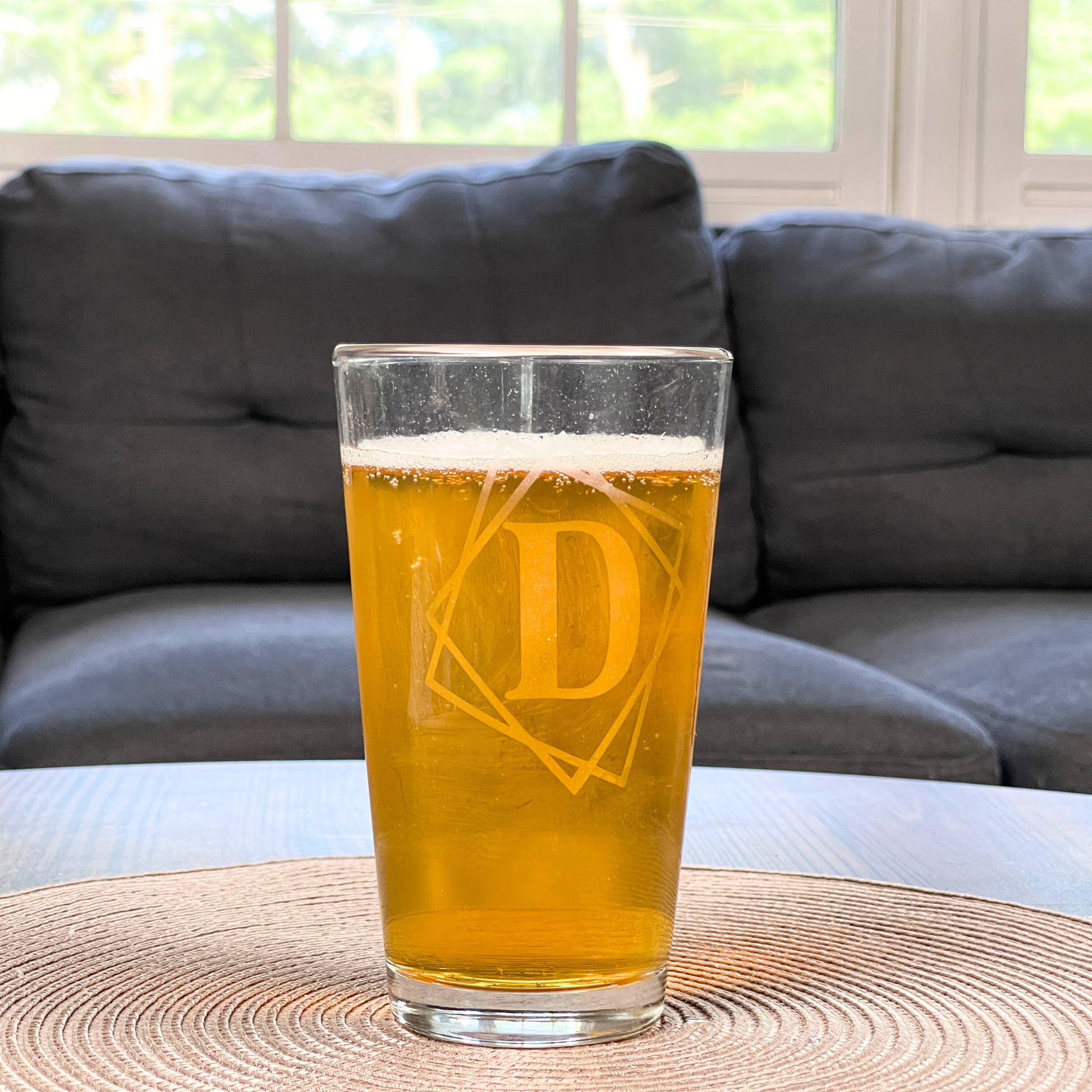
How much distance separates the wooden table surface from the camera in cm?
56

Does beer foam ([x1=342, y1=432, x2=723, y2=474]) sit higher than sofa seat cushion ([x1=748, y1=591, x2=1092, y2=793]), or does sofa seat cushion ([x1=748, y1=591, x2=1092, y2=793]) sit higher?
beer foam ([x1=342, y1=432, x2=723, y2=474])

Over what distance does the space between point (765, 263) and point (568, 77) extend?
30.9 inches

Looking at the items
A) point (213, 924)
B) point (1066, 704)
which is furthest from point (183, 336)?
point (213, 924)

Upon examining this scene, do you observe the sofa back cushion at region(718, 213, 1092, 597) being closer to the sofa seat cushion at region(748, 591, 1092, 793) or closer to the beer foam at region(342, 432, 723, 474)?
the sofa seat cushion at region(748, 591, 1092, 793)

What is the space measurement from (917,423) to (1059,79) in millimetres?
1169

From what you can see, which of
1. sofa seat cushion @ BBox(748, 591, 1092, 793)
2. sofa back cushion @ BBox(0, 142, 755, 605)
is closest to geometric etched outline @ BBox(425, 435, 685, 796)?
sofa seat cushion @ BBox(748, 591, 1092, 793)

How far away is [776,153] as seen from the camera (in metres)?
2.59

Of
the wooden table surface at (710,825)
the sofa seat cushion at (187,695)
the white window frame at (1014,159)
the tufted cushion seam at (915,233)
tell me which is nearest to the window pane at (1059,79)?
the white window frame at (1014,159)

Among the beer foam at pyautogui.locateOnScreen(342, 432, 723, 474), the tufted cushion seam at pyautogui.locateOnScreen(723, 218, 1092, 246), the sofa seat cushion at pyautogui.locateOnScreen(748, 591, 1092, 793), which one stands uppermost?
the beer foam at pyautogui.locateOnScreen(342, 432, 723, 474)

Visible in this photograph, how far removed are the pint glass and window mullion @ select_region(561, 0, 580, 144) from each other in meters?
2.25

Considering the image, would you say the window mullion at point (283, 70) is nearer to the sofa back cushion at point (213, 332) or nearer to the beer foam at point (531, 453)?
the sofa back cushion at point (213, 332)

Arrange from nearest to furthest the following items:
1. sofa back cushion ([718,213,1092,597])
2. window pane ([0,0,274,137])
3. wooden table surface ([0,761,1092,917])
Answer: wooden table surface ([0,761,1092,917]), sofa back cushion ([718,213,1092,597]), window pane ([0,0,274,137])

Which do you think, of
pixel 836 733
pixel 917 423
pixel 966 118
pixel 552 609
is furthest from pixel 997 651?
pixel 966 118

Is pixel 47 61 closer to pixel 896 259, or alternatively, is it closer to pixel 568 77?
pixel 568 77
